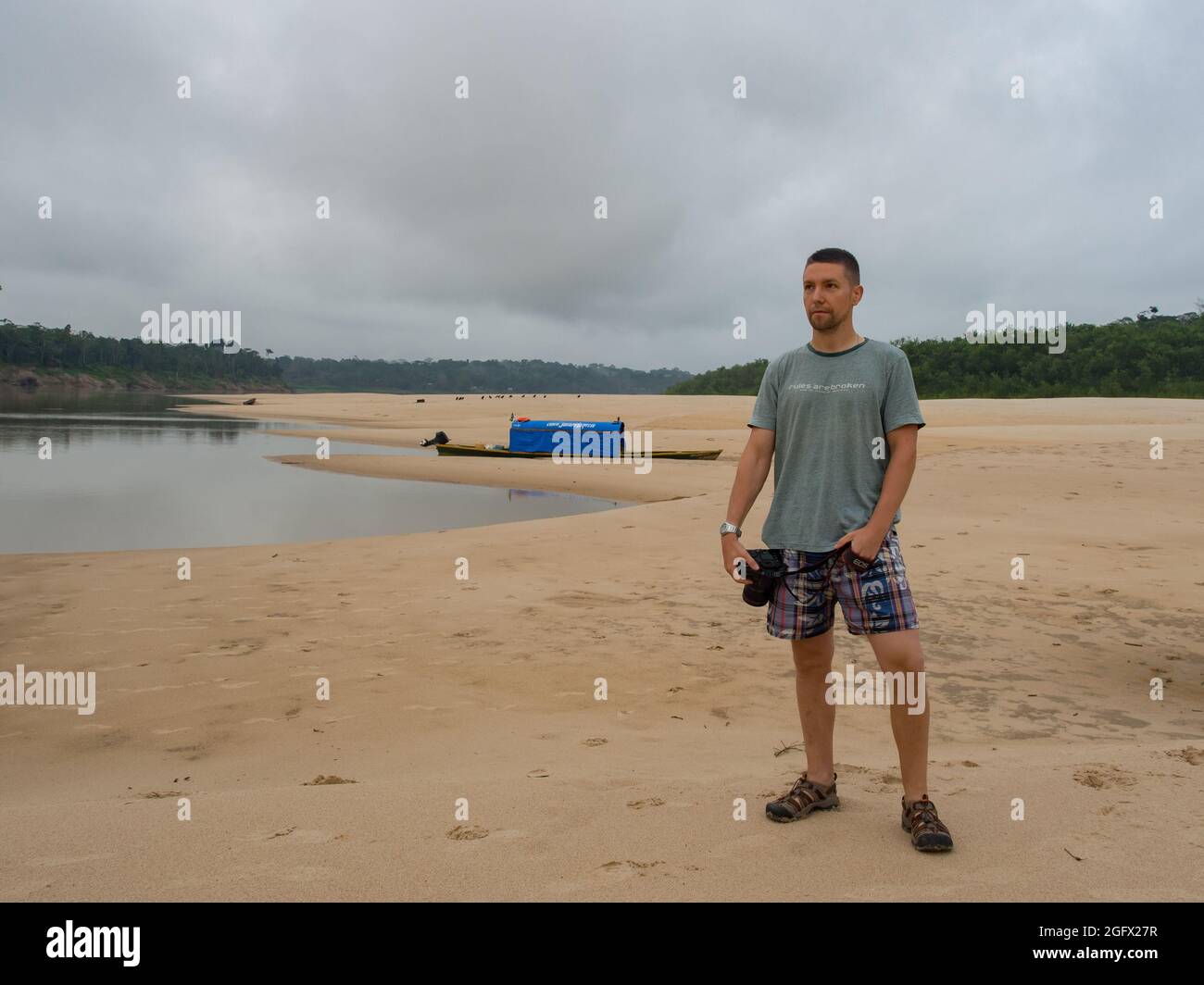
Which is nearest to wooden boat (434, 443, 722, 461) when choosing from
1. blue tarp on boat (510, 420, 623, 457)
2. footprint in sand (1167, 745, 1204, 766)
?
blue tarp on boat (510, 420, 623, 457)

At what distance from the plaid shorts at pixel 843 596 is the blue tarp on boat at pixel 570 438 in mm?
25007

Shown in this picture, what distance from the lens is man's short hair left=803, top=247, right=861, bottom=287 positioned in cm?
344

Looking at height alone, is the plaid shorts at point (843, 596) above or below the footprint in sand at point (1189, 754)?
above

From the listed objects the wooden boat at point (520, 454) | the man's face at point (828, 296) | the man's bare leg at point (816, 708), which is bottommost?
the man's bare leg at point (816, 708)

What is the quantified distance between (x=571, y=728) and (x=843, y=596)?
229 centimetres

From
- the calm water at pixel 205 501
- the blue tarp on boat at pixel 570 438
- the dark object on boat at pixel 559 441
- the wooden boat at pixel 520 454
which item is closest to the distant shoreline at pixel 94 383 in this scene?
the calm water at pixel 205 501

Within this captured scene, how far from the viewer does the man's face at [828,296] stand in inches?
134

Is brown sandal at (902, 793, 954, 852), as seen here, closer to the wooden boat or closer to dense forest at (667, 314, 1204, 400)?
the wooden boat

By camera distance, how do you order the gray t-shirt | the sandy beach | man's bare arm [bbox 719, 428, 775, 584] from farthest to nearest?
1. man's bare arm [bbox 719, 428, 775, 584]
2. the gray t-shirt
3. the sandy beach

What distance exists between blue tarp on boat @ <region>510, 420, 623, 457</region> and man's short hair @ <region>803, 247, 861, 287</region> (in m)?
24.9

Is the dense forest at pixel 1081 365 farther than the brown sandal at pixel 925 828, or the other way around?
the dense forest at pixel 1081 365

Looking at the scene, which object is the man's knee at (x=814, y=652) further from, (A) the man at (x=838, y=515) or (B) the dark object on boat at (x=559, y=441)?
(B) the dark object on boat at (x=559, y=441)
